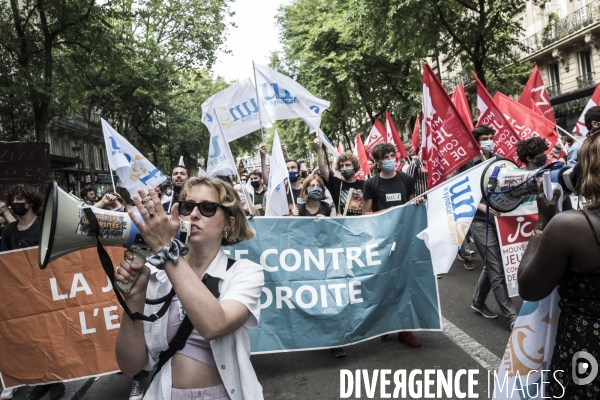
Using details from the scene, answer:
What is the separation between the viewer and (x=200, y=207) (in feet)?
7.06

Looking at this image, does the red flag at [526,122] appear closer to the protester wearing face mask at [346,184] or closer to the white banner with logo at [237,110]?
the protester wearing face mask at [346,184]

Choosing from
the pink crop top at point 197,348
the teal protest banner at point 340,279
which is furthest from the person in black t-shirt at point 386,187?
the pink crop top at point 197,348

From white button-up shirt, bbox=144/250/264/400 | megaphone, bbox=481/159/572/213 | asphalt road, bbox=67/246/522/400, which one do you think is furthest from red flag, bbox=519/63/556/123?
white button-up shirt, bbox=144/250/264/400

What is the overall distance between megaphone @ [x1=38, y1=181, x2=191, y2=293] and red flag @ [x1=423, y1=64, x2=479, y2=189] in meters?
4.44

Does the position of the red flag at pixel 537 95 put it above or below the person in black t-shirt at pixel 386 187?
above

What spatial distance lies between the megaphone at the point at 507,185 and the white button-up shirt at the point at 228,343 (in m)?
1.19

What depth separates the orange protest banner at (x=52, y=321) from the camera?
4.45 metres

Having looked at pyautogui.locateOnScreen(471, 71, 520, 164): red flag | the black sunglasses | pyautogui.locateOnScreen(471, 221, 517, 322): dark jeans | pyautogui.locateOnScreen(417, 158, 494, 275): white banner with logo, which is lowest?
pyautogui.locateOnScreen(471, 221, 517, 322): dark jeans

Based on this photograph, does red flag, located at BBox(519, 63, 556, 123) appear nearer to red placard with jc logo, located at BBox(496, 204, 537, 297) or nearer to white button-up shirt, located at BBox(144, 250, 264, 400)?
red placard with jc logo, located at BBox(496, 204, 537, 297)

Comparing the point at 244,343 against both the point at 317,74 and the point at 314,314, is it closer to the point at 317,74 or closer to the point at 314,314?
the point at 314,314

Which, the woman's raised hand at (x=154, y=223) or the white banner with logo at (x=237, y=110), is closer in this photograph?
the woman's raised hand at (x=154, y=223)

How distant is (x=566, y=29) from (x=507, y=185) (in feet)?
95.2

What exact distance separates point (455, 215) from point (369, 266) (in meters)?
1.07

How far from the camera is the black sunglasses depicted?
7.00ft
